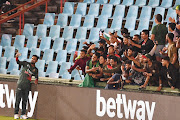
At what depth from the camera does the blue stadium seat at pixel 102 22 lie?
1490cm

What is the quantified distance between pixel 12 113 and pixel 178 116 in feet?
15.0

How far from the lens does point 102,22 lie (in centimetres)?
1501

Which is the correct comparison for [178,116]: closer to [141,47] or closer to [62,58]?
[141,47]

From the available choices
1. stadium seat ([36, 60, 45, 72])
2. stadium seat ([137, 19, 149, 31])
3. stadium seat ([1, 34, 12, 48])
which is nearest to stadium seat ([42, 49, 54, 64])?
stadium seat ([36, 60, 45, 72])

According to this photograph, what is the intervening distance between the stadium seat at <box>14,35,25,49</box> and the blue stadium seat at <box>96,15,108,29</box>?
2703mm

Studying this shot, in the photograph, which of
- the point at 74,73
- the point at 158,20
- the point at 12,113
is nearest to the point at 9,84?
the point at 12,113

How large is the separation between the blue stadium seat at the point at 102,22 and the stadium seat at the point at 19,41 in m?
2.70

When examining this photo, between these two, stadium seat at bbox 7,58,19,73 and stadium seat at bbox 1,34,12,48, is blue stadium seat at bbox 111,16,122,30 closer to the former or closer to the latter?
stadium seat at bbox 7,58,19,73

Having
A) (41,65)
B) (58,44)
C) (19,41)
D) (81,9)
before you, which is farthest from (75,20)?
(19,41)

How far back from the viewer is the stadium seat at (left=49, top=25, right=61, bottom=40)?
15641 mm

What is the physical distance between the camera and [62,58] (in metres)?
14.8

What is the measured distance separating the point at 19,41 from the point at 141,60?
7397 millimetres

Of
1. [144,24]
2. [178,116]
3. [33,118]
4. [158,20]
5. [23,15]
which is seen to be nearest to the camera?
[178,116]

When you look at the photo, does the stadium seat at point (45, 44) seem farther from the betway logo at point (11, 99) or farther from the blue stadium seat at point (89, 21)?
the betway logo at point (11, 99)
